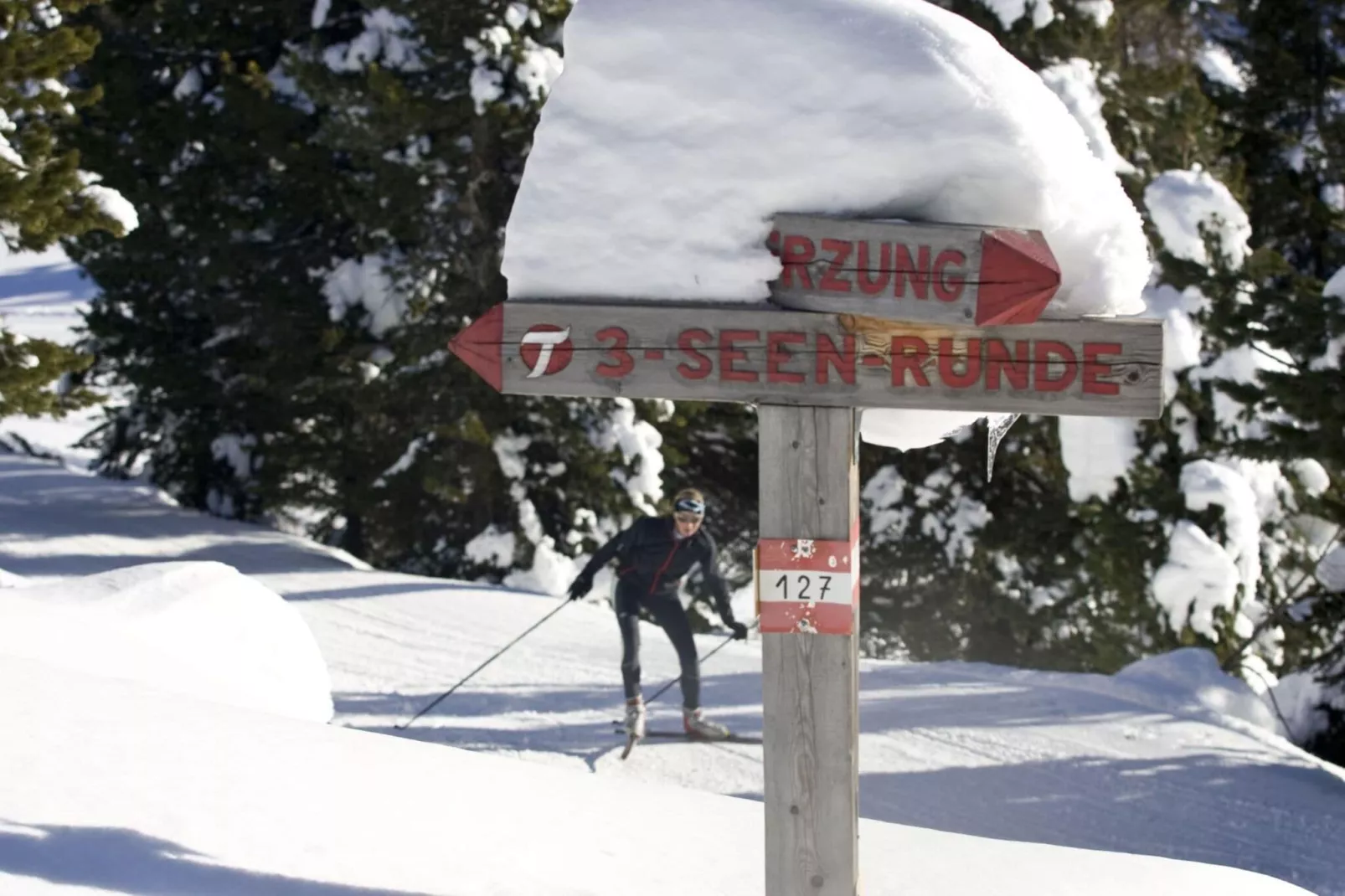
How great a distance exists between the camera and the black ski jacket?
9.92 m

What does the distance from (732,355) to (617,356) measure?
35 cm

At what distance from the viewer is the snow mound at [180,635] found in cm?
772

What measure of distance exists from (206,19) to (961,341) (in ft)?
57.4

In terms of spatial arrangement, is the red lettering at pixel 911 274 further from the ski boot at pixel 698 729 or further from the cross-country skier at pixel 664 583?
the ski boot at pixel 698 729

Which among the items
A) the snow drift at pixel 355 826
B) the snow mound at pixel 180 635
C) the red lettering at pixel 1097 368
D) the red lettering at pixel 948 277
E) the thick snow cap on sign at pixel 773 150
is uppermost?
the thick snow cap on sign at pixel 773 150

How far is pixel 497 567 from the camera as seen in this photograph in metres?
18.0

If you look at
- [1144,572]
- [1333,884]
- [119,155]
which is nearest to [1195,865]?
[1333,884]

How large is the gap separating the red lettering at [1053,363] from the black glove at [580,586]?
5846mm

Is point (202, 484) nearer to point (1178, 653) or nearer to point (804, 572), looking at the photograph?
point (1178, 653)

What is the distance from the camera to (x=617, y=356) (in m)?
4.83

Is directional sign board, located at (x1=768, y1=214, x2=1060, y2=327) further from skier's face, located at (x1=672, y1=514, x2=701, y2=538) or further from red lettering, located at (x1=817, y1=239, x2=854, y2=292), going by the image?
skier's face, located at (x1=672, y1=514, x2=701, y2=538)

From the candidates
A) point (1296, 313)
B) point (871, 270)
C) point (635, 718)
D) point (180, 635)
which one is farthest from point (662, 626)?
point (871, 270)

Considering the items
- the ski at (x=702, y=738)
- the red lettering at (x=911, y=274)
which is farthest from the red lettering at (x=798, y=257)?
the ski at (x=702, y=738)

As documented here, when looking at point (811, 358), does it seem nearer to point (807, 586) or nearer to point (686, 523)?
point (807, 586)
